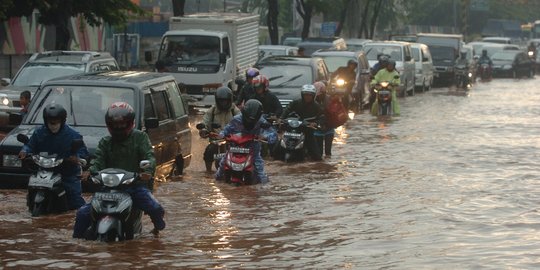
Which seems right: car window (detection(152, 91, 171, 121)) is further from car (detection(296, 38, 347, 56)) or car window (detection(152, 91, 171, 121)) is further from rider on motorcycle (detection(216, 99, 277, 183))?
car (detection(296, 38, 347, 56))

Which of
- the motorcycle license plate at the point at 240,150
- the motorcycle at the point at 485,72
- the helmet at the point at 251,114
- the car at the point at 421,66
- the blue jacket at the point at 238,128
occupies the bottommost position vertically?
the motorcycle at the point at 485,72

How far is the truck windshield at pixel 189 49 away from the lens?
31.0m

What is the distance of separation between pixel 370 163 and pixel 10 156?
6.99 m

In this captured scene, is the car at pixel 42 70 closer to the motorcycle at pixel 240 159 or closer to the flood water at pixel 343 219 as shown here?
the flood water at pixel 343 219

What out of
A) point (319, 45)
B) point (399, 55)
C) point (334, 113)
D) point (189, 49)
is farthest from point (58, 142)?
point (399, 55)

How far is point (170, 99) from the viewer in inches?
673

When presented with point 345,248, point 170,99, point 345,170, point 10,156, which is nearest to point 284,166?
point 345,170

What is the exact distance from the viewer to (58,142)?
1316cm

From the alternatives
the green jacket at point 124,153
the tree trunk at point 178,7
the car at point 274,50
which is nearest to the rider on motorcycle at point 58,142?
the green jacket at point 124,153

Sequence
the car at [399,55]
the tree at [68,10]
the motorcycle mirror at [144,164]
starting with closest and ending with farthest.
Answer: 1. the motorcycle mirror at [144,164]
2. the tree at [68,10]
3. the car at [399,55]

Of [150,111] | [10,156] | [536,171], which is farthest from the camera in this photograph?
[536,171]

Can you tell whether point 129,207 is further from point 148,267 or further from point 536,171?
point 536,171

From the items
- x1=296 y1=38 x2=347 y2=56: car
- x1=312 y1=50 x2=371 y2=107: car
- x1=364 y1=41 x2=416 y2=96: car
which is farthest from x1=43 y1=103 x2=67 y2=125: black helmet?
x1=364 y1=41 x2=416 y2=96: car

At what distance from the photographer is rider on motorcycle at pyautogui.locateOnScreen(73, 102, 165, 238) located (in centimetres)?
1161
